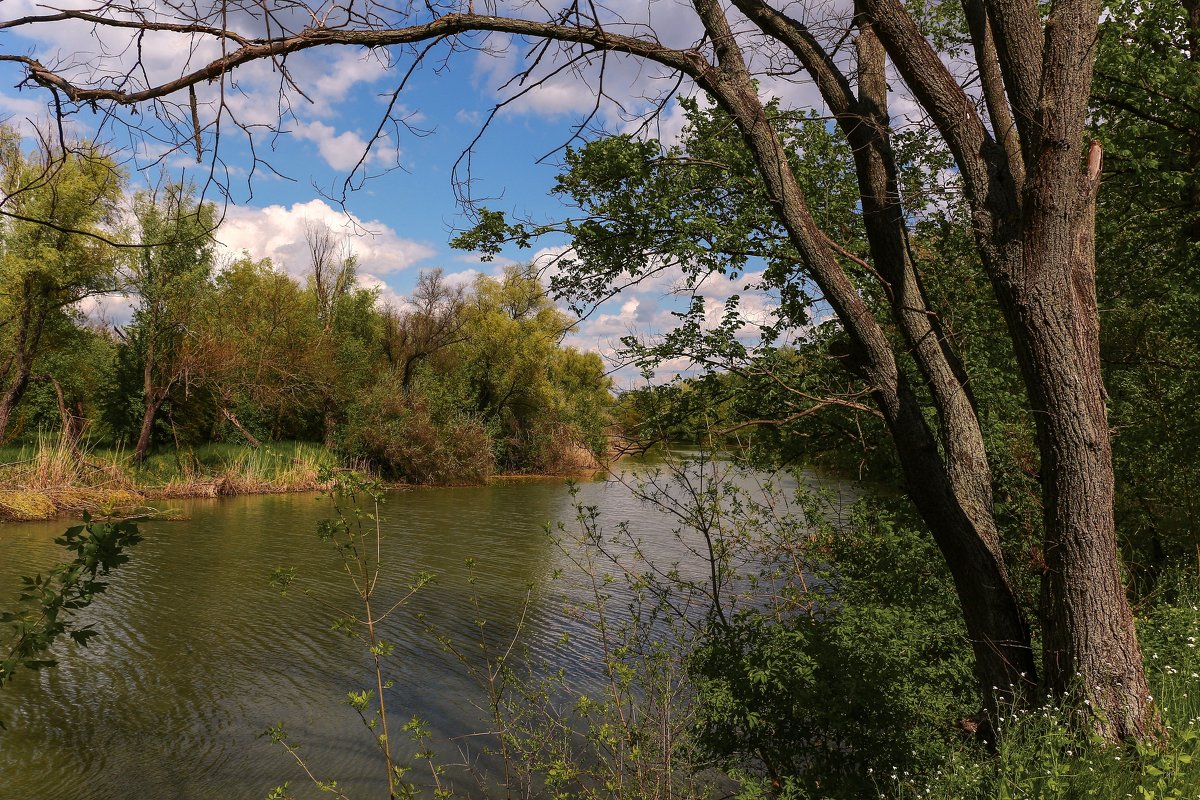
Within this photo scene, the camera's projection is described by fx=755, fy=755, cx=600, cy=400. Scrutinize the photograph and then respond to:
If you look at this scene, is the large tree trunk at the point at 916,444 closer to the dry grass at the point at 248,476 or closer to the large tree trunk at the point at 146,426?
the dry grass at the point at 248,476

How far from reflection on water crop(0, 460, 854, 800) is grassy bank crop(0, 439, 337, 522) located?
3.27 feet

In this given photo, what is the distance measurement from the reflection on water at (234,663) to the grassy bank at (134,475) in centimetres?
100

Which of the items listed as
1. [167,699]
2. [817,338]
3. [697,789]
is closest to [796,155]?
[817,338]

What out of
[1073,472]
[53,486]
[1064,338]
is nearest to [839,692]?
[1073,472]

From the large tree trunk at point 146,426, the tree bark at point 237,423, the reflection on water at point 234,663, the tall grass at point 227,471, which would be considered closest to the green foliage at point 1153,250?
the reflection on water at point 234,663

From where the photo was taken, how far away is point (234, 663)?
7500 millimetres

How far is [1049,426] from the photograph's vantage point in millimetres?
2975

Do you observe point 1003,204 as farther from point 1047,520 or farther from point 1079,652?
point 1079,652

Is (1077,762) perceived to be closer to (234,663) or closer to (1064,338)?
(1064,338)

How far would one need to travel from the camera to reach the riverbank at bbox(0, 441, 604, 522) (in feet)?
46.0

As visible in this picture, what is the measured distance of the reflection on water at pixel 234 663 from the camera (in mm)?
5363

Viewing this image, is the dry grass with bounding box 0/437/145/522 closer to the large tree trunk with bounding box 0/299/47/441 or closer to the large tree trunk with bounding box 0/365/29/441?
the large tree trunk with bounding box 0/365/29/441

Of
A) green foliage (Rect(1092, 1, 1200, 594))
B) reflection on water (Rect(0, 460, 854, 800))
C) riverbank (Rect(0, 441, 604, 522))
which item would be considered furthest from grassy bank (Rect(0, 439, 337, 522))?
green foliage (Rect(1092, 1, 1200, 594))

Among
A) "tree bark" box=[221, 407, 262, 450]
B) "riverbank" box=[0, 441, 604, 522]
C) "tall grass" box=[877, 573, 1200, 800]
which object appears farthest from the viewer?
"tree bark" box=[221, 407, 262, 450]
